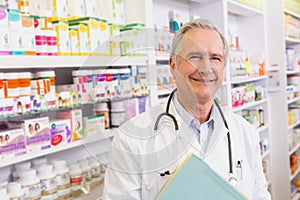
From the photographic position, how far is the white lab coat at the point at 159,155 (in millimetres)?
1262

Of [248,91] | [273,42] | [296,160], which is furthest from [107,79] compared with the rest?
[296,160]

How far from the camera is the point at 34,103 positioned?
167 centimetres

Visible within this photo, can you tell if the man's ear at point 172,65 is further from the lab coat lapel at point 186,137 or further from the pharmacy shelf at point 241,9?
the pharmacy shelf at point 241,9

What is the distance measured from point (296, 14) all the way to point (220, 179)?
4.41 meters

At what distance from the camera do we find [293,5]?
4816mm

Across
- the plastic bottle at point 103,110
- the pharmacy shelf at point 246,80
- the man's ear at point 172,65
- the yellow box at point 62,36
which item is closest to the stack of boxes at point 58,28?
the yellow box at point 62,36

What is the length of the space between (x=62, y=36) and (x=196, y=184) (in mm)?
1044

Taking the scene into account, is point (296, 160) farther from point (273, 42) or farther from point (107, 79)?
point (107, 79)

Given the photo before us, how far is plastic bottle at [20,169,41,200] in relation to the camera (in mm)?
1670

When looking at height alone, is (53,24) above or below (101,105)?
above

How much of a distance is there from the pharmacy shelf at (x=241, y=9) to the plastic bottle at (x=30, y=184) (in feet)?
8.04

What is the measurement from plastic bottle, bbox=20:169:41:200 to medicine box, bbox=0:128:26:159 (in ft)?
0.47

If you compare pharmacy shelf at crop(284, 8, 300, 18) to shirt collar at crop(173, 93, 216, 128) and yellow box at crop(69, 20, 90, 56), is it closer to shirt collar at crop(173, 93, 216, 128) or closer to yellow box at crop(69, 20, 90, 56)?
yellow box at crop(69, 20, 90, 56)

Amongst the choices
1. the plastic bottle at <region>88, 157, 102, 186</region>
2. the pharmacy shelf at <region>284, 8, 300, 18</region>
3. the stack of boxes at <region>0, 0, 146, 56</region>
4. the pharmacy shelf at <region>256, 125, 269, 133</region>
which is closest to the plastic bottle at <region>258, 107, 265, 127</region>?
the pharmacy shelf at <region>256, 125, 269, 133</region>
